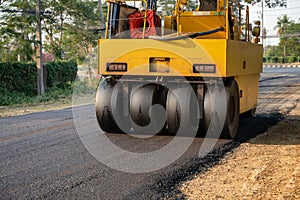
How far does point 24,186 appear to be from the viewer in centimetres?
598

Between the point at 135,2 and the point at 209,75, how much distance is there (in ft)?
9.19

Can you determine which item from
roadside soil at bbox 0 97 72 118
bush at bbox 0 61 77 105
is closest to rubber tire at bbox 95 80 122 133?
roadside soil at bbox 0 97 72 118

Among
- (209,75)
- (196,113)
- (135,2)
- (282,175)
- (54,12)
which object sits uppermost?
(54,12)

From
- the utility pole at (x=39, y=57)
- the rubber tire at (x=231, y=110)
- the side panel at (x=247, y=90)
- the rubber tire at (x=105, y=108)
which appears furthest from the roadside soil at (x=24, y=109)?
the rubber tire at (x=231, y=110)

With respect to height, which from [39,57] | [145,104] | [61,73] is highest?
[39,57]

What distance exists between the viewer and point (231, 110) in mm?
9750

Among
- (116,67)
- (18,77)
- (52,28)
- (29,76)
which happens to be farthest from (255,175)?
(52,28)

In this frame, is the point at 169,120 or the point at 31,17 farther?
the point at 31,17

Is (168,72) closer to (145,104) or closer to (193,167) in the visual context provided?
(145,104)

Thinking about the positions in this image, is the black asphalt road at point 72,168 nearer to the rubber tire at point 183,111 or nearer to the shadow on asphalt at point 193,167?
the shadow on asphalt at point 193,167

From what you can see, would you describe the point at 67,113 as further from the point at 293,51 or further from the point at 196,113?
the point at 293,51

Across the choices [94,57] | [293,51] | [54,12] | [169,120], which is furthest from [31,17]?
[293,51]

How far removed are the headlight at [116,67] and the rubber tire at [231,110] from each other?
196 cm

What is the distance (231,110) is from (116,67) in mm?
2376
